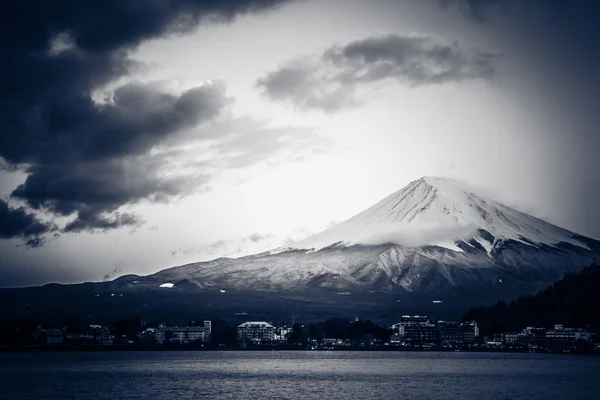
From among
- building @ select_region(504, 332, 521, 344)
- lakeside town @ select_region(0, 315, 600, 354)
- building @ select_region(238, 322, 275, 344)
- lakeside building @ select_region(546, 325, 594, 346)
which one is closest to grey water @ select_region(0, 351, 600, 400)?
lakeside building @ select_region(546, 325, 594, 346)

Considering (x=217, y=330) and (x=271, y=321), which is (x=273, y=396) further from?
(x=271, y=321)

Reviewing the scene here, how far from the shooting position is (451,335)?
458ft

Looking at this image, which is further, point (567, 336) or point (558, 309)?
point (558, 309)

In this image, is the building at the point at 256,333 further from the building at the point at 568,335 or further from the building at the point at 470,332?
the building at the point at 568,335

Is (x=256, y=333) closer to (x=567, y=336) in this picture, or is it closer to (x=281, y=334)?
(x=281, y=334)

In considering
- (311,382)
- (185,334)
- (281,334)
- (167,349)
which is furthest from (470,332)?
(311,382)

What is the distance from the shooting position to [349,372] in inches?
3145

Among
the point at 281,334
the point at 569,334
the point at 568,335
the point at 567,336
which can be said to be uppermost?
the point at 281,334

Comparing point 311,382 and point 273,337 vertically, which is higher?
point 273,337

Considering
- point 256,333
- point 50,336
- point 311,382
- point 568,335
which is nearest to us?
point 311,382

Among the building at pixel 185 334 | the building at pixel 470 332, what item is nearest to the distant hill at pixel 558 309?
the building at pixel 470 332

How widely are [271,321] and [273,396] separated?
128534mm

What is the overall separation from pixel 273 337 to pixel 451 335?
101ft

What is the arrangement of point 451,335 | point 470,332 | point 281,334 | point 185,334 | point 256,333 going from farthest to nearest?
point 281,334 < point 256,333 < point 185,334 < point 451,335 < point 470,332
